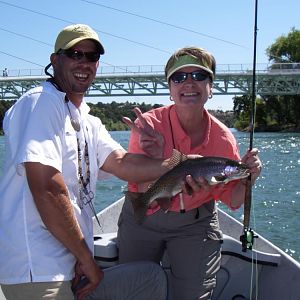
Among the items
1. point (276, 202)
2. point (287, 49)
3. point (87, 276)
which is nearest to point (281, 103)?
point (287, 49)

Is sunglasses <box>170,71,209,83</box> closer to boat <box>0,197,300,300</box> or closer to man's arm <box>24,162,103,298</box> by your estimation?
man's arm <box>24,162,103,298</box>

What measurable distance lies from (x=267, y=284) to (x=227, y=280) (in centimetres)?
42

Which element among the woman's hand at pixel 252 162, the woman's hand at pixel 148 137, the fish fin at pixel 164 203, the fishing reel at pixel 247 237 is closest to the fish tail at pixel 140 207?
the fish fin at pixel 164 203

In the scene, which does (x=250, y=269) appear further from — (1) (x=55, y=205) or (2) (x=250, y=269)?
(1) (x=55, y=205)

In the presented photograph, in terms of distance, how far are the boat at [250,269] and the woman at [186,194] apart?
417mm

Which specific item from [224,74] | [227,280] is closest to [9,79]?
[224,74]

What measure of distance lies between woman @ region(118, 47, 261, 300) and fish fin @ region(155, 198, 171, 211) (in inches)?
3.7

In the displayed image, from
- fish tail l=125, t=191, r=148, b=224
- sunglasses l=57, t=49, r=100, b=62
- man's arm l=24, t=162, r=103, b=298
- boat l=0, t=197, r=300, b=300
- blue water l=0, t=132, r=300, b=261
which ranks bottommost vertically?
blue water l=0, t=132, r=300, b=261

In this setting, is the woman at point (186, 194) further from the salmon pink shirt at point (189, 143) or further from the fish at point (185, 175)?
the fish at point (185, 175)

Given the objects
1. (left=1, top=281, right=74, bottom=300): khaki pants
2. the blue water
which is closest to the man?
(left=1, top=281, right=74, bottom=300): khaki pants

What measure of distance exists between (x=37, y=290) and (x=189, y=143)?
1.74 m

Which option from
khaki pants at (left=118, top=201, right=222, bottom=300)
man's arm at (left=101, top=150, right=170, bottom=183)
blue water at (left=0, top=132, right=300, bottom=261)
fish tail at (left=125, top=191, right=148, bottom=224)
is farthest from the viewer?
blue water at (left=0, top=132, right=300, bottom=261)

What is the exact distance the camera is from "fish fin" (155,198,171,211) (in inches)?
141

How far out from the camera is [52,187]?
2.54 m
